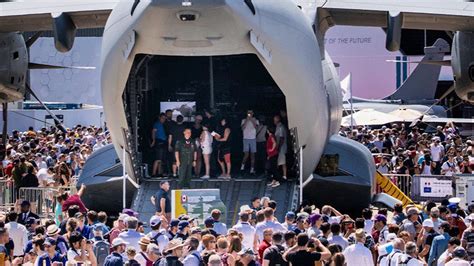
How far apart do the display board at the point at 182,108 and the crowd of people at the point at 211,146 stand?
264 millimetres

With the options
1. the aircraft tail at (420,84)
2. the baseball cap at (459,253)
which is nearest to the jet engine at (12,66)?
the baseball cap at (459,253)

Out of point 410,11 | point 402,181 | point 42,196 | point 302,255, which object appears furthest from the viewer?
point 402,181

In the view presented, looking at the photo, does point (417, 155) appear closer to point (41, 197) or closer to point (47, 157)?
point (47, 157)

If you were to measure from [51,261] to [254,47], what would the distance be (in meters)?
5.53

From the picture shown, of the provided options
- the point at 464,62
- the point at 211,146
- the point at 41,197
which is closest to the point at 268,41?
the point at 211,146

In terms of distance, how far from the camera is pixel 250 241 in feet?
47.5

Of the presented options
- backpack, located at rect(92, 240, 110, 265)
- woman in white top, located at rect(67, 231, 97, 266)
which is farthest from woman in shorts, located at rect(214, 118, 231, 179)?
woman in white top, located at rect(67, 231, 97, 266)

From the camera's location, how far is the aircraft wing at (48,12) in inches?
763

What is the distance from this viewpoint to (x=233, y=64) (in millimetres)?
20094

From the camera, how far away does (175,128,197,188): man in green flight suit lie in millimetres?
18984

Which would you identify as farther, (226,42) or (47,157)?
(47,157)

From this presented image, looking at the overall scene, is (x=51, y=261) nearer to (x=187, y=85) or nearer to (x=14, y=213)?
(x=14, y=213)

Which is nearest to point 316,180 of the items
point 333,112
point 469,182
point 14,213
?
point 333,112

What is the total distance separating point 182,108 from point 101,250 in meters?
7.74
